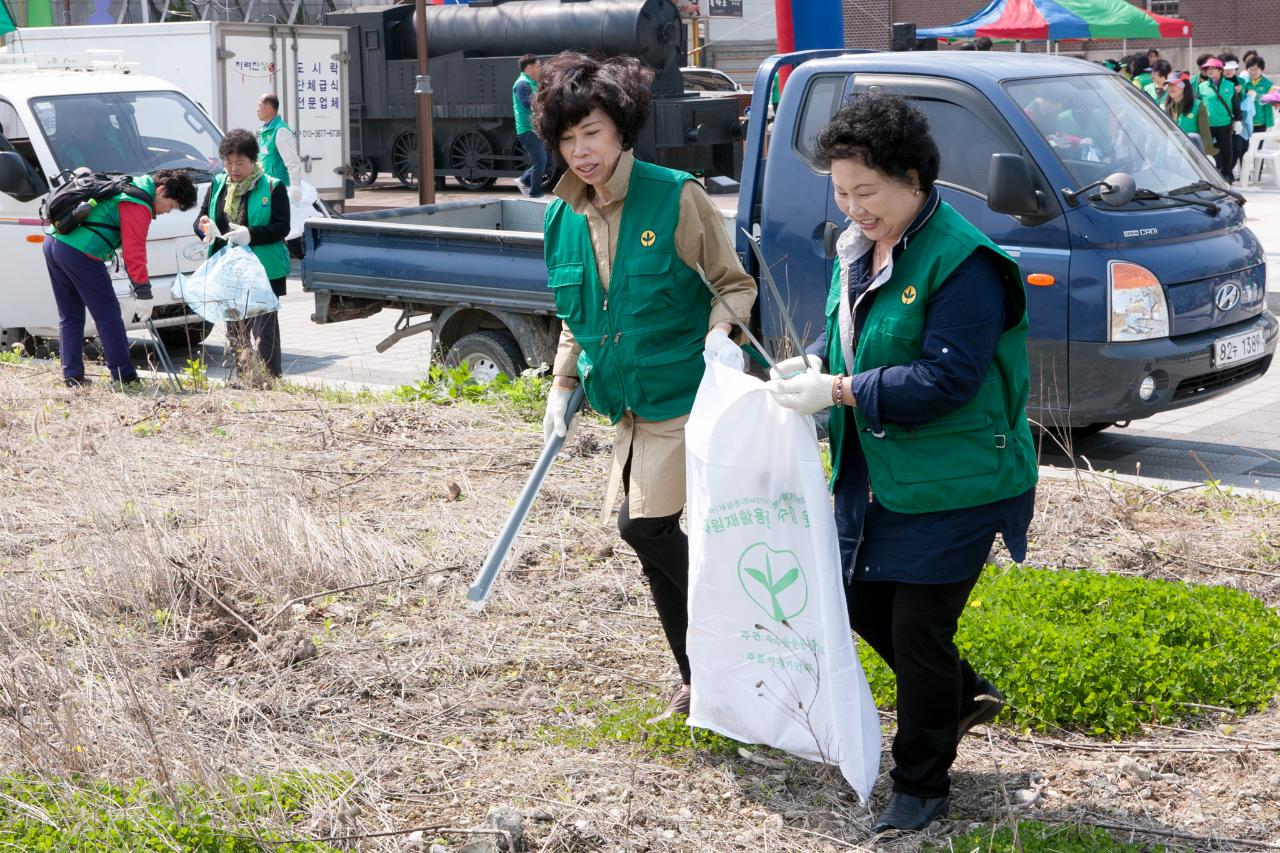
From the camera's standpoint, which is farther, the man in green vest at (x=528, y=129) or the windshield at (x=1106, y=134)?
the man in green vest at (x=528, y=129)

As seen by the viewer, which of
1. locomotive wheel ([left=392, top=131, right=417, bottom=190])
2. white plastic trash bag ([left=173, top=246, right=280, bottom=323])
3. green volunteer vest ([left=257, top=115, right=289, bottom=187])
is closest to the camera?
white plastic trash bag ([left=173, top=246, right=280, bottom=323])

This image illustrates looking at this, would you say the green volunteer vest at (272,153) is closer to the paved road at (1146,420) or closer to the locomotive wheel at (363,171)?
the paved road at (1146,420)

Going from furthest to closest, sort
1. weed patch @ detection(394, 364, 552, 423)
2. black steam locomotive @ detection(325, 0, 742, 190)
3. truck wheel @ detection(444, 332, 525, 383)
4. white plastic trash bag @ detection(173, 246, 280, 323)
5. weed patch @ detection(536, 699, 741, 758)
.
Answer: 1. black steam locomotive @ detection(325, 0, 742, 190)
2. white plastic trash bag @ detection(173, 246, 280, 323)
3. truck wheel @ detection(444, 332, 525, 383)
4. weed patch @ detection(394, 364, 552, 423)
5. weed patch @ detection(536, 699, 741, 758)

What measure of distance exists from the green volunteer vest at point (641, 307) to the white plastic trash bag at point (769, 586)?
334 mm

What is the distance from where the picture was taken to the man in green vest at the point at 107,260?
902cm

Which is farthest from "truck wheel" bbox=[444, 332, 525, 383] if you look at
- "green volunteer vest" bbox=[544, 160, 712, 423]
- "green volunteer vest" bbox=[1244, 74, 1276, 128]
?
"green volunteer vest" bbox=[1244, 74, 1276, 128]

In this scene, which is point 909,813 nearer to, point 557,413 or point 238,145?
point 557,413

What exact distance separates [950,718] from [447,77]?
73.1 feet

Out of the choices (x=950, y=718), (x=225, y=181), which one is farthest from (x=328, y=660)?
(x=225, y=181)

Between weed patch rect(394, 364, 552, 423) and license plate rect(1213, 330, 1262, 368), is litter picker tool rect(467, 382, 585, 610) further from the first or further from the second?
license plate rect(1213, 330, 1262, 368)

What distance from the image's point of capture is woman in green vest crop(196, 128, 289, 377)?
9055mm

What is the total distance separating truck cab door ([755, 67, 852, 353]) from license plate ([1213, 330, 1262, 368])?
1.87m

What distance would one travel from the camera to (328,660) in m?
4.42

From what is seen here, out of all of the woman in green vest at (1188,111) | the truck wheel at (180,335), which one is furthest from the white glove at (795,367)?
the woman in green vest at (1188,111)
